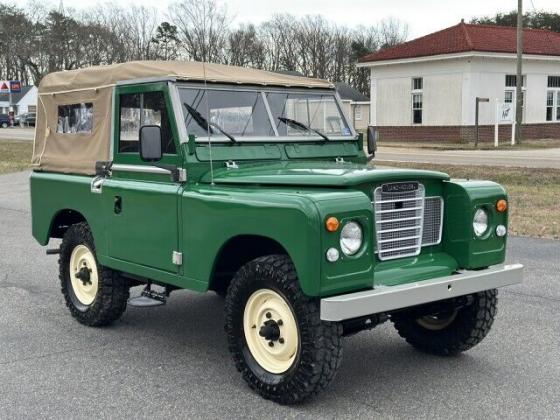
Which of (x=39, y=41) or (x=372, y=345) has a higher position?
(x=39, y=41)

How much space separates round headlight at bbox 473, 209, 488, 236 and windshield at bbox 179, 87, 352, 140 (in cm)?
153

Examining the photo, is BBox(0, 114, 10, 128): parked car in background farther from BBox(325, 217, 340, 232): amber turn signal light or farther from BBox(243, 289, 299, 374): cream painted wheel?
BBox(325, 217, 340, 232): amber turn signal light

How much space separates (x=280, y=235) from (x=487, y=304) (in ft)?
5.71

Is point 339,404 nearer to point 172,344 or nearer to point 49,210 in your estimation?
point 172,344

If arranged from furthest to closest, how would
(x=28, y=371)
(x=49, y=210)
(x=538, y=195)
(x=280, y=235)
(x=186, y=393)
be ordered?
1. (x=538, y=195)
2. (x=49, y=210)
3. (x=28, y=371)
4. (x=186, y=393)
5. (x=280, y=235)

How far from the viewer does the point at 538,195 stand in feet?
43.9

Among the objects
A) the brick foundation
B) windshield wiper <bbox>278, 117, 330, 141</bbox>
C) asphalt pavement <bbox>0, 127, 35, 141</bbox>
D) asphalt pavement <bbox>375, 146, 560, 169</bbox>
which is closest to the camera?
windshield wiper <bbox>278, 117, 330, 141</bbox>

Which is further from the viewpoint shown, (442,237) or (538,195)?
(538,195)

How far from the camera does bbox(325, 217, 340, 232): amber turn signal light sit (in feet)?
12.4

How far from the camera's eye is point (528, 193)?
13.7 m

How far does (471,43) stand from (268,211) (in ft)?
98.5

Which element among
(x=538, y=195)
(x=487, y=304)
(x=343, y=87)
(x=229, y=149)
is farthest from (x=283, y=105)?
(x=343, y=87)

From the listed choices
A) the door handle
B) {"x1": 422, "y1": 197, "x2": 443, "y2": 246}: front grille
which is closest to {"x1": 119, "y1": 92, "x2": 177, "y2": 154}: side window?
the door handle

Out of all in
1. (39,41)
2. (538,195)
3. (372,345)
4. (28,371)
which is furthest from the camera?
(39,41)
